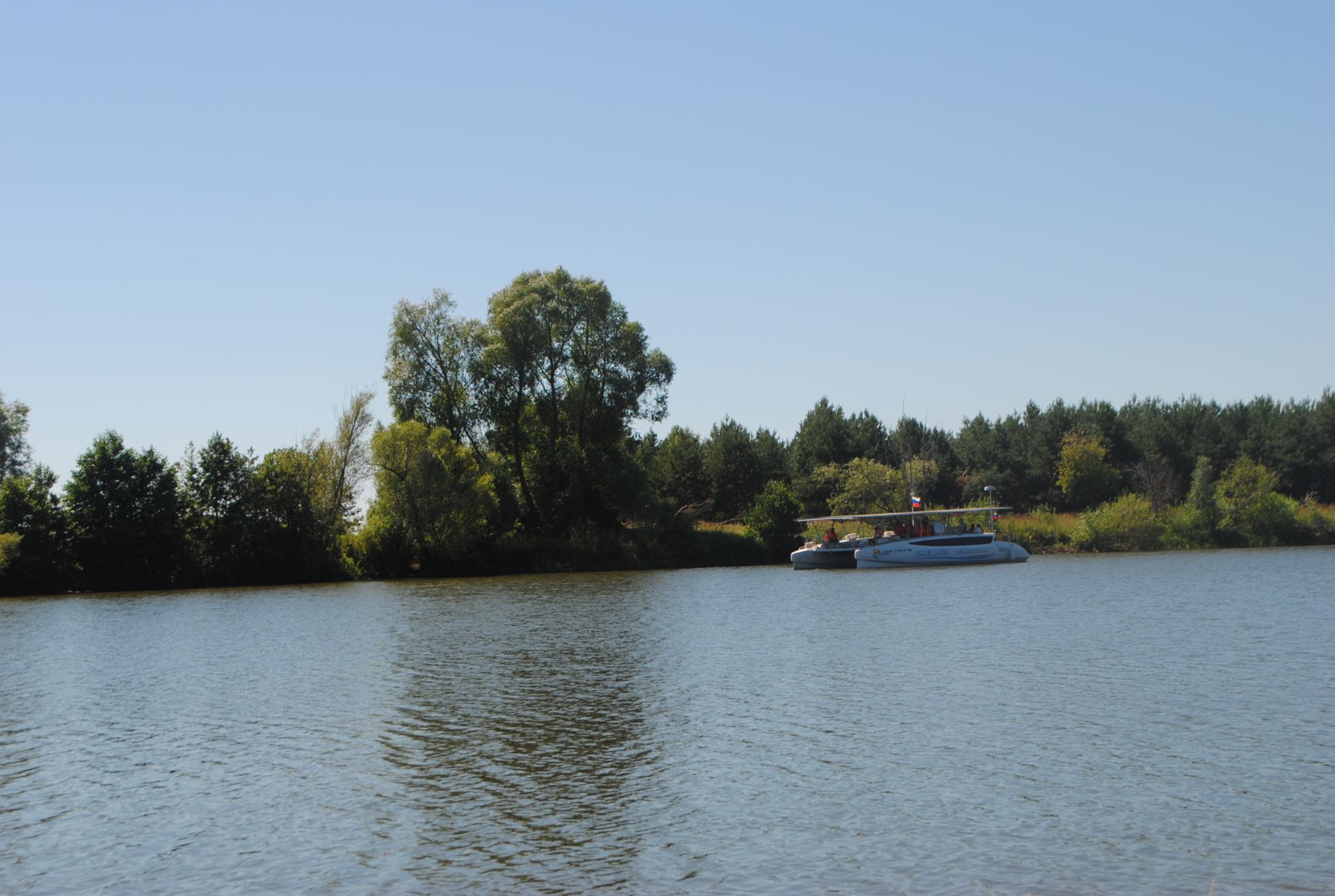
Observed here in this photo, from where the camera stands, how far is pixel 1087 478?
113938 millimetres

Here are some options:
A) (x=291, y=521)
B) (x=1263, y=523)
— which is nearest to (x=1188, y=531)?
(x=1263, y=523)

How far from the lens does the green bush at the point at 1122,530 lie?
9044 cm

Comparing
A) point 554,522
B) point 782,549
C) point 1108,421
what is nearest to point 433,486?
point 554,522

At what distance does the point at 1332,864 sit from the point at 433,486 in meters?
63.9

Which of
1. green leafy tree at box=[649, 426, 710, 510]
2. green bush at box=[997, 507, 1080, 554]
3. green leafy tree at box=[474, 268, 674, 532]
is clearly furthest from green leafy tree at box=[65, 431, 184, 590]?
green bush at box=[997, 507, 1080, 554]

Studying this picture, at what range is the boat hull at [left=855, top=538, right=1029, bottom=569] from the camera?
75.3 meters

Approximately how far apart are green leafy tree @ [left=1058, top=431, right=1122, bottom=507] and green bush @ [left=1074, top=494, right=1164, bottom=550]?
21971 mm

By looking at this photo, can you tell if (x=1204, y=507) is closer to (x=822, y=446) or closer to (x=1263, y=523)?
(x=1263, y=523)

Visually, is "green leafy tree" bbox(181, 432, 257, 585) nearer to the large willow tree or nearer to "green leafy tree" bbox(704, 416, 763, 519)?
the large willow tree

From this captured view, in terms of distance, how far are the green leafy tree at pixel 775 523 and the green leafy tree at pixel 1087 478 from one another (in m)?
40.6

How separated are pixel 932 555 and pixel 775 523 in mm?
14092

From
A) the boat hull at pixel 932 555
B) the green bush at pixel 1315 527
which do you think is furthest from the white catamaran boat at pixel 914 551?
the green bush at pixel 1315 527


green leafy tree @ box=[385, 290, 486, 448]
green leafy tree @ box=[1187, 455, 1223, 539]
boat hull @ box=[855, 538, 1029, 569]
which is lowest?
boat hull @ box=[855, 538, 1029, 569]

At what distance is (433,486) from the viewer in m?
72.1
